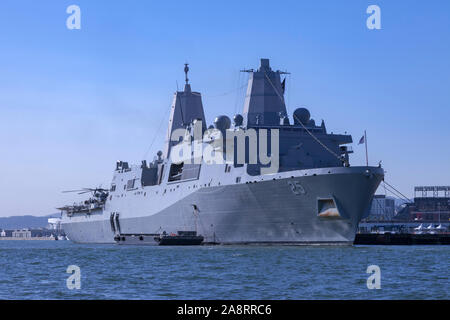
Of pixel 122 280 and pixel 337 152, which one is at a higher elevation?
pixel 337 152

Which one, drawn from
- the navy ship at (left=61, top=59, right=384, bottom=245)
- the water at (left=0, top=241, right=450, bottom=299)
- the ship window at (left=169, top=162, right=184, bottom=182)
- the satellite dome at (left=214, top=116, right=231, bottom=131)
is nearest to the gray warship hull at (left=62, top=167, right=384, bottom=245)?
the navy ship at (left=61, top=59, right=384, bottom=245)

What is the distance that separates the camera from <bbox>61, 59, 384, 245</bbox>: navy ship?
132 feet

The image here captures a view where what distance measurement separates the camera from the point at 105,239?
7100cm

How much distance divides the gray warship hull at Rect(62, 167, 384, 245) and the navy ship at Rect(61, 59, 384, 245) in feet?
0.20

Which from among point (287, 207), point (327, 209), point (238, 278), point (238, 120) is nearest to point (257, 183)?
point (287, 207)

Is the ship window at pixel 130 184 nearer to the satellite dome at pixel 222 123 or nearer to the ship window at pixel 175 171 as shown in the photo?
the ship window at pixel 175 171

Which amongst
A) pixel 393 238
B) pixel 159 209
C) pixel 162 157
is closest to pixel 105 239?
pixel 162 157

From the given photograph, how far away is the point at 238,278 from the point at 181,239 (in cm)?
2450

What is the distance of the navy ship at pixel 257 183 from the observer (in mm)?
40219

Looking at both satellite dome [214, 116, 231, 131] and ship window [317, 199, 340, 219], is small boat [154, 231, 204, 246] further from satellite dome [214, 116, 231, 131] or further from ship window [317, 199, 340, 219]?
ship window [317, 199, 340, 219]

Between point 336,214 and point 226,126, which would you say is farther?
point 226,126
